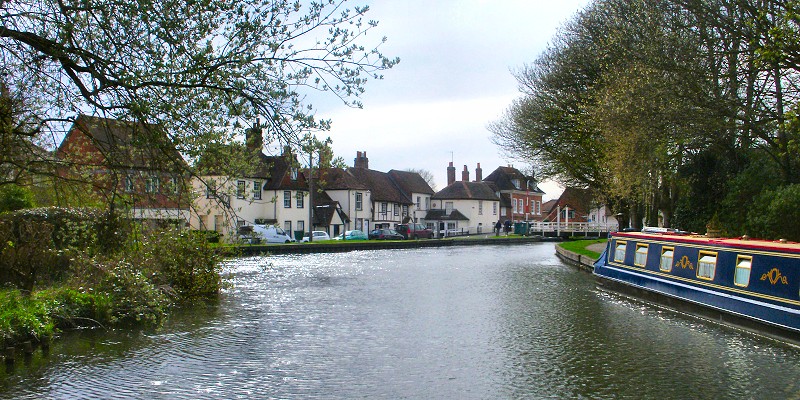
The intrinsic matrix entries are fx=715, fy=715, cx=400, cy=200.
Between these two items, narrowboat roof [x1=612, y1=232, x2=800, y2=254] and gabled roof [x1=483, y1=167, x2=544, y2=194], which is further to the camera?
gabled roof [x1=483, y1=167, x2=544, y2=194]

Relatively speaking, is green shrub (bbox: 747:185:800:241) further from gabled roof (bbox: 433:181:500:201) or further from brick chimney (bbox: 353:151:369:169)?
gabled roof (bbox: 433:181:500:201)

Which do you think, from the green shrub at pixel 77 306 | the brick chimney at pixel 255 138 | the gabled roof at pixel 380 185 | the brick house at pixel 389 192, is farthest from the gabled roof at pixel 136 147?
the gabled roof at pixel 380 185

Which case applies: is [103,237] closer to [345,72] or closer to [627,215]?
[345,72]

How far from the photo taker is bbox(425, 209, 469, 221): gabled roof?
70125mm

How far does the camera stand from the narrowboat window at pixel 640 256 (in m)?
17.3

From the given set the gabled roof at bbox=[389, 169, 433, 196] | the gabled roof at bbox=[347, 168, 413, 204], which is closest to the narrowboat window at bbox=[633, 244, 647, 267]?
the gabled roof at bbox=[347, 168, 413, 204]

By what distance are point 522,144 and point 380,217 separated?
26.0m

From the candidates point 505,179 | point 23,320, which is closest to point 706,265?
point 23,320

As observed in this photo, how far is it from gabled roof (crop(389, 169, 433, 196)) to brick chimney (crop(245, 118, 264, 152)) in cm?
5847

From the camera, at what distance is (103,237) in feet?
44.3

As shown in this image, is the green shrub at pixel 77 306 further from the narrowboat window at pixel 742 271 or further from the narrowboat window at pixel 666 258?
the narrowboat window at pixel 666 258

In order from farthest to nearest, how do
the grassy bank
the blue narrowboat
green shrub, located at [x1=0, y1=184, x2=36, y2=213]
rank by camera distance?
the grassy bank < green shrub, located at [x1=0, y1=184, x2=36, y2=213] < the blue narrowboat

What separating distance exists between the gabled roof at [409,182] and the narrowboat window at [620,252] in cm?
5020

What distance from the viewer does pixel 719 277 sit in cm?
1378
